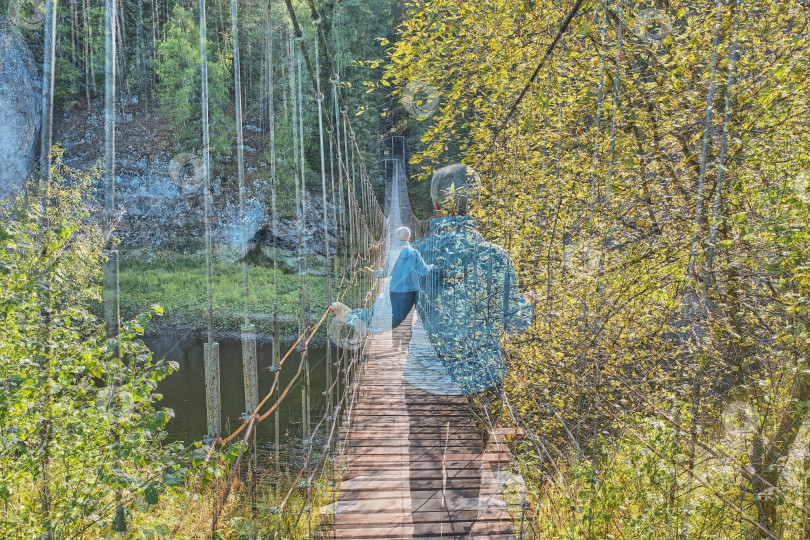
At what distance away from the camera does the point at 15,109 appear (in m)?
A: 14.6

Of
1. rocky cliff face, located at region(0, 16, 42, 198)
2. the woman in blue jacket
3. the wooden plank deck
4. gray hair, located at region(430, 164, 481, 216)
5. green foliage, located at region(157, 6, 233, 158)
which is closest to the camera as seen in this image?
gray hair, located at region(430, 164, 481, 216)

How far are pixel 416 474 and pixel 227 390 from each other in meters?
7.57

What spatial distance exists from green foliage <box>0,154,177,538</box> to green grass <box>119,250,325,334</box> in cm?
1059

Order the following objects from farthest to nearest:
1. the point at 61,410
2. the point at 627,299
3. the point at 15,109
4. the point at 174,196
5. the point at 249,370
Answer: the point at 174,196, the point at 15,109, the point at 249,370, the point at 61,410, the point at 627,299

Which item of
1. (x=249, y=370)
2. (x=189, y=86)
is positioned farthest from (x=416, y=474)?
(x=189, y=86)

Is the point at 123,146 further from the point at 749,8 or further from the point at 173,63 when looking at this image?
the point at 749,8

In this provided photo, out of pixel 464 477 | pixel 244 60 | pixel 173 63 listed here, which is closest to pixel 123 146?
pixel 173 63

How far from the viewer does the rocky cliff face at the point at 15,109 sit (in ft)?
46.8

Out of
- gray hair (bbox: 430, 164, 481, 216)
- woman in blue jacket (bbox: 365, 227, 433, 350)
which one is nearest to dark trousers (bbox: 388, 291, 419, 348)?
woman in blue jacket (bbox: 365, 227, 433, 350)

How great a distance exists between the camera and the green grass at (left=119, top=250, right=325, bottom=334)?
43.0 ft

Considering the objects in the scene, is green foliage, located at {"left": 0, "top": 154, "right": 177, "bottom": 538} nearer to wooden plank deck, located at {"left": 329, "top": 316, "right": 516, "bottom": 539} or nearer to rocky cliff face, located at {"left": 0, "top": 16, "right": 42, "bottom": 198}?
wooden plank deck, located at {"left": 329, "top": 316, "right": 516, "bottom": 539}

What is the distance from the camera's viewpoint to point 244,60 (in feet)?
62.3

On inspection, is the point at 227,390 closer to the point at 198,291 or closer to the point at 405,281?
the point at 198,291

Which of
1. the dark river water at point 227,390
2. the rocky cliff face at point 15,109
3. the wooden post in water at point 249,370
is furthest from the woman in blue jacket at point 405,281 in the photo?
the rocky cliff face at point 15,109
